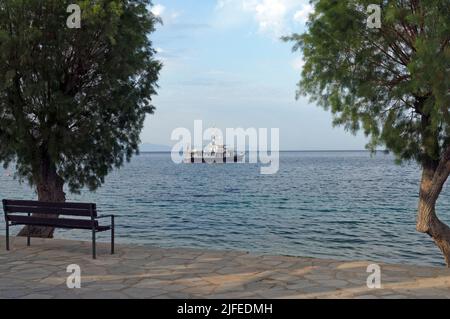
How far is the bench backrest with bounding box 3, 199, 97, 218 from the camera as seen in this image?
8.64 m

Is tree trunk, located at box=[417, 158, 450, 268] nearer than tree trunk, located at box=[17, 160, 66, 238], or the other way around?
tree trunk, located at box=[417, 158, 450, 268]

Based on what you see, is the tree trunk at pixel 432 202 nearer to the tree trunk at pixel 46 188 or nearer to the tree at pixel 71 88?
the tree at pixel 71 88

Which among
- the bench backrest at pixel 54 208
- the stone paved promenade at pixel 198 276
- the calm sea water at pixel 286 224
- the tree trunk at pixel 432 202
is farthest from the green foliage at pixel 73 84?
the tree trunk at pixel 432 202

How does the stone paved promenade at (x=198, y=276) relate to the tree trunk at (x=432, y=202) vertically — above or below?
below

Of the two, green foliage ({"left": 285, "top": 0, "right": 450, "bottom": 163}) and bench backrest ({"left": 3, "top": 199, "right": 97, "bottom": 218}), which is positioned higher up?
green foliage ({"left": 285, "top": 0, "right": 450, "bottom": 163})

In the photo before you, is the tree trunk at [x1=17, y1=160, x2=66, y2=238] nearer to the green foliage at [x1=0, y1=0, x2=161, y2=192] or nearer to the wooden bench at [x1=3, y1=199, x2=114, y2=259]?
the green foliage at [x1=0, y1=0, x2=161, y2=192]

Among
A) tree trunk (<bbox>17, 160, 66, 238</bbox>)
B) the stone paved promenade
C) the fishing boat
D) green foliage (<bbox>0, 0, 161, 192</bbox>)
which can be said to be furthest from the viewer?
the fishing boat

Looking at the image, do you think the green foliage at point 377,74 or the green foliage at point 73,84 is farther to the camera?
the green foliage at point 73,84

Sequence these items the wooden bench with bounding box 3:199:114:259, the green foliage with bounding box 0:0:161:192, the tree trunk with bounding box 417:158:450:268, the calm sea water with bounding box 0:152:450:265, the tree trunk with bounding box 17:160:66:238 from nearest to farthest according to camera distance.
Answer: the wooden bench with bounding box 3:199:114:259, the tree trunk with bounding box 417:158:450:268, the green foliage with bounding box 0:0:161:192, the tree trunk with bounding box 17:160:66:238, the calm sea water with bounding box 0:152:450:265

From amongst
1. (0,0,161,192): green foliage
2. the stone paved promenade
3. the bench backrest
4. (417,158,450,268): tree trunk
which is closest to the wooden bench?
the bench backrest

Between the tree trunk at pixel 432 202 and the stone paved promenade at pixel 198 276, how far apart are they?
239 centimetres

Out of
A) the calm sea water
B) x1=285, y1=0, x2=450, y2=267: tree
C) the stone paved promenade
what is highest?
x1=285, y1=0, x2=450, y2=267: tree

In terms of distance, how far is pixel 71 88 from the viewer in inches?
459

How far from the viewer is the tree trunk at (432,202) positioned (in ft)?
32.1
